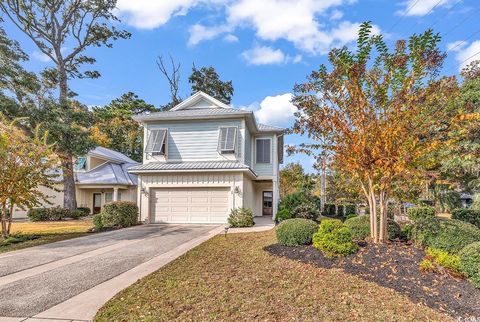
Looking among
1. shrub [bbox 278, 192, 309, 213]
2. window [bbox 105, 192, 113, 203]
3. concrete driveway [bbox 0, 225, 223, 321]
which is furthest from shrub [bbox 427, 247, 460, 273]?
window [bbox 105, 192, 113, 203]

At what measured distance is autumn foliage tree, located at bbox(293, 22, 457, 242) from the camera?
262 inches

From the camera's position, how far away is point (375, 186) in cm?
701

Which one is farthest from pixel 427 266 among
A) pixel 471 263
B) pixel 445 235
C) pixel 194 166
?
pixel 194 166

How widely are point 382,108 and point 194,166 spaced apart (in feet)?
32.5

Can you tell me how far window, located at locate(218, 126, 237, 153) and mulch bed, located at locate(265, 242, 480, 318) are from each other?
839 centimetres

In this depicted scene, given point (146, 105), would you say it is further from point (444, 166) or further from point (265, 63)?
point (444, 166)

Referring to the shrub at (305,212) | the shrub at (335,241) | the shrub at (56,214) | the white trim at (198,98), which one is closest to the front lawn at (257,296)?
the shrub at (335,241)

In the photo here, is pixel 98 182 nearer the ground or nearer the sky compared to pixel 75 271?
nearer the sky

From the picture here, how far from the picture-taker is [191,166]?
14.9 m

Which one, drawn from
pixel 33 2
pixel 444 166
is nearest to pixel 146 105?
pixel 33 2

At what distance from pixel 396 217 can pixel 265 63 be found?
1188cm

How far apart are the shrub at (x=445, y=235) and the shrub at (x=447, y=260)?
0.33 metres

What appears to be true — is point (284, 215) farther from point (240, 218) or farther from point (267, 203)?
point (267, 203)

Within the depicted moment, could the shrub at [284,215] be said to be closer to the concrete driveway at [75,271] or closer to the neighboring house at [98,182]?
the concrete driveway at [75,271]
